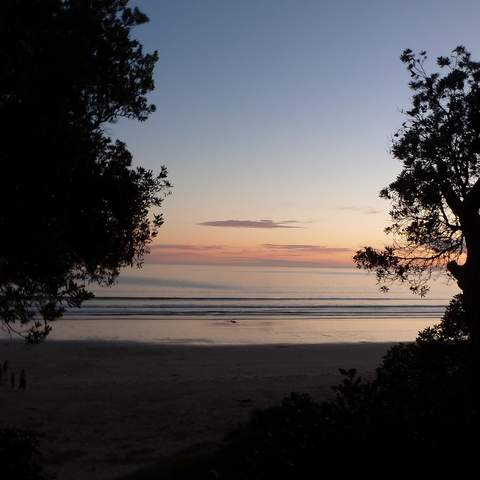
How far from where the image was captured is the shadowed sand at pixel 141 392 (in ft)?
46.5

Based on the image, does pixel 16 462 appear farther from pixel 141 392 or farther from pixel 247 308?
pixel 247 308

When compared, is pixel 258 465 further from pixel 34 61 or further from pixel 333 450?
pixel 34 61

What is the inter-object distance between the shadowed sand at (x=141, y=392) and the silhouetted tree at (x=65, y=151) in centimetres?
360

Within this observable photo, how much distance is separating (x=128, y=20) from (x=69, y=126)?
290 centimetres

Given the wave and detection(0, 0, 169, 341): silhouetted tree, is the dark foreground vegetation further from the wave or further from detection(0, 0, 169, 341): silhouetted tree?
the wave

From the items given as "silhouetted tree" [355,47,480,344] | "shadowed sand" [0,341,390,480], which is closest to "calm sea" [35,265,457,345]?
"shadowed sand" [0,341,390,480]

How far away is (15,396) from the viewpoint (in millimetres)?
19828

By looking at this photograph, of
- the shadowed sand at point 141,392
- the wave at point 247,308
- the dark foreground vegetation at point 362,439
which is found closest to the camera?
the dark foreground vegetation at point 362,439

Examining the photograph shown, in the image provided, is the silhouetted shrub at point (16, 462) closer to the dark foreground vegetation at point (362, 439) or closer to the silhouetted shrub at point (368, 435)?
the dark foreground vegetation at point (362, 439)

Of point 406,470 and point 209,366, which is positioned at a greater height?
point 406,470

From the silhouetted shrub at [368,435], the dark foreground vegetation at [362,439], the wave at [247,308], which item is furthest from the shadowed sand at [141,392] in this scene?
the wave at [247,308]

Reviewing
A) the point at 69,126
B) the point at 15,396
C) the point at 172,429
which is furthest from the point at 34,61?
the point at 15,396

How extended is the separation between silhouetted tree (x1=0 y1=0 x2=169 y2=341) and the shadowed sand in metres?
3.60

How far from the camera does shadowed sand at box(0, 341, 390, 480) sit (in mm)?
14188
